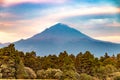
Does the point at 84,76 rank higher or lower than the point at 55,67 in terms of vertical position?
lower

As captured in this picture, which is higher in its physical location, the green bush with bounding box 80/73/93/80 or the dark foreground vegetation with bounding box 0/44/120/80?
the dark foreground vegetation with bounding box 0/44/120/80

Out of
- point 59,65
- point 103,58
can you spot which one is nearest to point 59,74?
point 59,65

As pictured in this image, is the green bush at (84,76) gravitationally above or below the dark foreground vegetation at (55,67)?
below

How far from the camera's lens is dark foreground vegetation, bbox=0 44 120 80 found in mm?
58906

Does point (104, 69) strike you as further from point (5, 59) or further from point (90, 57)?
point (5, 59)

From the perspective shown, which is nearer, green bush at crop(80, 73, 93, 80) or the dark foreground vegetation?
the dark foreground vegetation

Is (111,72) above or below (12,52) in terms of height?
below

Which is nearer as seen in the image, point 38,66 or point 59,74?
point 59,74

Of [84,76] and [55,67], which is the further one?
[55,67]

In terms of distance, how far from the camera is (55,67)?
64.1 meters

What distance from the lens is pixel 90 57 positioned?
211ft

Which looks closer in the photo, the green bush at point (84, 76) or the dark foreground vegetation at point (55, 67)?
the dark foreground vegetation at point (55, 67)

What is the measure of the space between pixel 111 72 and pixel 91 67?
4183mm

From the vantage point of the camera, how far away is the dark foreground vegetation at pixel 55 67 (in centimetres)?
5891
